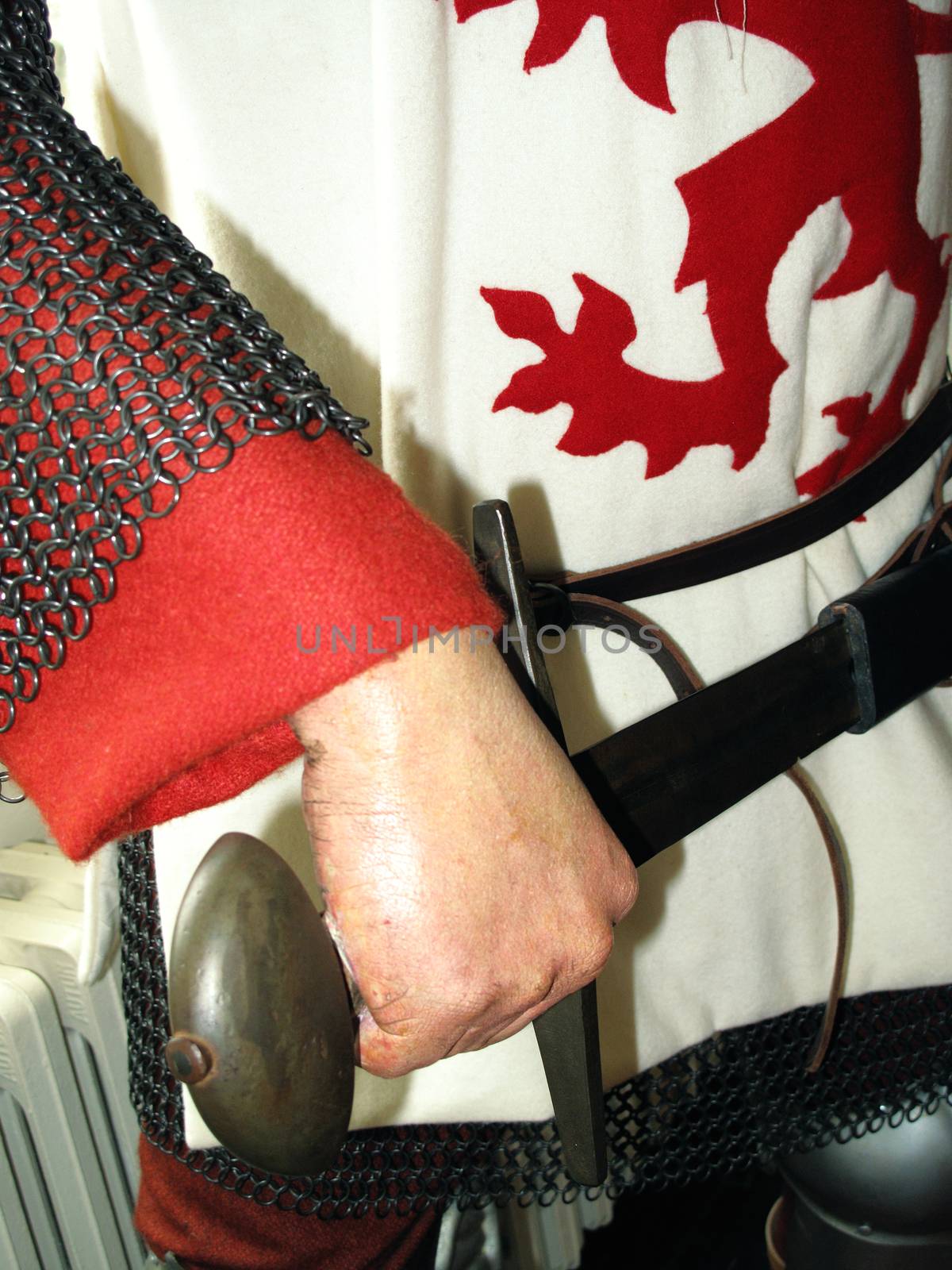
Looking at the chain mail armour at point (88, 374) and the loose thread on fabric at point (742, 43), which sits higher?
the loose thread on fabric at point (742, 43)

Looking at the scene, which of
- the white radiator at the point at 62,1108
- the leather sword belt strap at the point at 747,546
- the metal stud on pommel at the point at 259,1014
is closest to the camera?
the metal stud on pommel at the point at 259,1014

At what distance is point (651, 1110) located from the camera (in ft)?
2.75

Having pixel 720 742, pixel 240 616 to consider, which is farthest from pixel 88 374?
pixel 720 742

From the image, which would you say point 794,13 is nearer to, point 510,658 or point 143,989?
point 510,658

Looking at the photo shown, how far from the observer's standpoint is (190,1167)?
76cm

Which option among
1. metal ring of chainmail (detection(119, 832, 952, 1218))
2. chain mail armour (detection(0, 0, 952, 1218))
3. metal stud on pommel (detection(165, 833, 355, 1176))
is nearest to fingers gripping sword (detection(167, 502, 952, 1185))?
metal stud on pommel (detection(165, 833, 355, 1176))

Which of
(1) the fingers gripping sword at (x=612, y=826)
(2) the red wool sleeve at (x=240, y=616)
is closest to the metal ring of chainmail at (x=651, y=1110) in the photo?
(1) the fingers gripping sword at (x=612, y=826)

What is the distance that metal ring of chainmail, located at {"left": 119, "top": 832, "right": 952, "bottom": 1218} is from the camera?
2.51 feet

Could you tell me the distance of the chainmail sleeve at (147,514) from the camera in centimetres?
40

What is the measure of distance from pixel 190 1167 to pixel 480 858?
0.53 meters

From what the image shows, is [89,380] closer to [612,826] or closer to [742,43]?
[612,826]

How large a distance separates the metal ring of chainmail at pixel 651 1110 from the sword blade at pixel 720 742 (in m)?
0.34

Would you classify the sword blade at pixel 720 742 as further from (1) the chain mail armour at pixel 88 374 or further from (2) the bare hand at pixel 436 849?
(1) the chain mail armour at pixel 88 374

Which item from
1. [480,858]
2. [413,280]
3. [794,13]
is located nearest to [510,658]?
[480,858]
